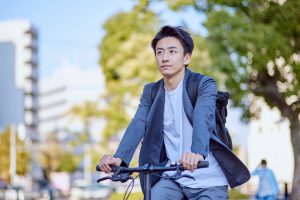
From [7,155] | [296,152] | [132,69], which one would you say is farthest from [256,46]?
[7,155]

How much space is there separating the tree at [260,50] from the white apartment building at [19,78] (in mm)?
99985

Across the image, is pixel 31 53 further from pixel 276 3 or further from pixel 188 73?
pixel 188 73

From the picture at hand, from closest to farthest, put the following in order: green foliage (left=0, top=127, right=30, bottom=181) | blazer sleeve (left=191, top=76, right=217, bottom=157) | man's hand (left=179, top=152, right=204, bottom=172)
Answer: man's hand (left=179, top=152, right=204, bottom=172) → blazer sleeve (left=191, top=76, right=217, bottom=157) → green foliage (left=0, top=127, right=30, bottom=181)

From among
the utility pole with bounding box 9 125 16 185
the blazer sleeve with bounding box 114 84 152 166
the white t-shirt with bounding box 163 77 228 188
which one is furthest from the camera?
the utility pole with bounding box 9 125 16 185

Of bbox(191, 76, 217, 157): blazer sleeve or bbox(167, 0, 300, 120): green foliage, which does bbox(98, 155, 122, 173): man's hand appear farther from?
bbox(167, 0, 300, 120): green foliage

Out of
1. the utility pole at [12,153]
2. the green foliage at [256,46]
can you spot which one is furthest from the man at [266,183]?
the utility pole at [12,153]

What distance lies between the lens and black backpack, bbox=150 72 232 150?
18.2 feet

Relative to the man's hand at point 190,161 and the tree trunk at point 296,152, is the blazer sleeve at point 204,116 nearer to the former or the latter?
the man's hand at point 190,161

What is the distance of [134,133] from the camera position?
5.48 meters

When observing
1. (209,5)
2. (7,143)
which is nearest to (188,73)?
(209,5)

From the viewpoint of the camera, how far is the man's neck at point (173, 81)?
5.62 metres

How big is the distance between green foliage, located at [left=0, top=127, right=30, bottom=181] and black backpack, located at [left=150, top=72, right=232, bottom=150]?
3614 inches

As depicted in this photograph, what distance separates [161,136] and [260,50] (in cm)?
2048

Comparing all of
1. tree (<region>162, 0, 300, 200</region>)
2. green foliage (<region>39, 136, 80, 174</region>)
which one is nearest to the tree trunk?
tree (<region>162, 0, 300, 200</region>)
